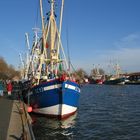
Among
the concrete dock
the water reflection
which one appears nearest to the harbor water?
the water reflection

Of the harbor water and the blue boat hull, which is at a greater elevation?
the blue boat hull

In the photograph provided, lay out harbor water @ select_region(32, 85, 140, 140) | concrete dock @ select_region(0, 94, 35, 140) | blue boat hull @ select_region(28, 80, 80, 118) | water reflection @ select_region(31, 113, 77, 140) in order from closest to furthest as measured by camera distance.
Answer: concrete dock @ select_region(0, 94, 35, 140) < harbor water @ select_region(32, 85, 140, 140) < water reflection @ select_region(31, 113, 77, 140) < blue boat hull @ select_region(28, 80, 80, 118)

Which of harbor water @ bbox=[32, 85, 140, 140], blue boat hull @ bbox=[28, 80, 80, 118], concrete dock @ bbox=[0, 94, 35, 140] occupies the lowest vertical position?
harbor water @ bbox=[32, 85, 140, 140]

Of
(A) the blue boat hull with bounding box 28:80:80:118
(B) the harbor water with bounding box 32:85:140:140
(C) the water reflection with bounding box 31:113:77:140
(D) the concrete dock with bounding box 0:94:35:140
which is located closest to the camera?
(D) the concrete dock with bounding box 0:94:35:140

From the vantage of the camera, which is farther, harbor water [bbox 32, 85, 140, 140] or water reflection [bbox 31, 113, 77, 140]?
water reflection [bbox 31, 113, 77, 140]

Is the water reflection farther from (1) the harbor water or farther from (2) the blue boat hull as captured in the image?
(2) the blue boat hull

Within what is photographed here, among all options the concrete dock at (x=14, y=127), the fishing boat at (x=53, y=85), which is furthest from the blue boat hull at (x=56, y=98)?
the concrete dock at (x=14, y=127)

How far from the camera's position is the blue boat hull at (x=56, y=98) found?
2930 centimetres

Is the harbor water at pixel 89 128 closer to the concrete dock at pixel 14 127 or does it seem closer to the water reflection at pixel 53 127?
the water reflection at pixel 53 127

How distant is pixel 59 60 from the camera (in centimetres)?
3481

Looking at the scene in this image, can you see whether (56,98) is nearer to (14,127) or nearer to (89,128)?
(89,128)

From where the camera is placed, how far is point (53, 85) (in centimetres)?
2933

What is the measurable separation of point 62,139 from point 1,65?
404 feet

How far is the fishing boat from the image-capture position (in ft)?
96.6
